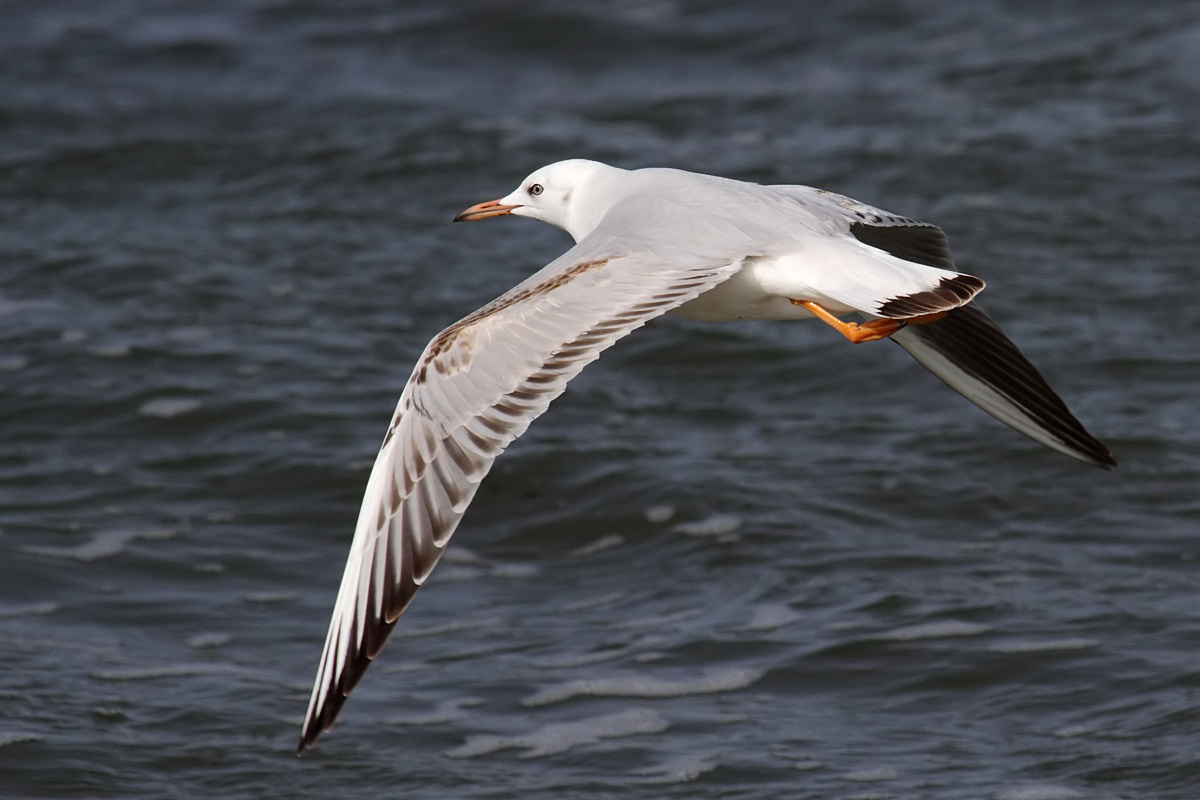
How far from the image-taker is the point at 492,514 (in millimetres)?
6715

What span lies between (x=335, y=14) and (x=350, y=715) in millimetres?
7775

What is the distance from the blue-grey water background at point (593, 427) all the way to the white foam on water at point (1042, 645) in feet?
0.04

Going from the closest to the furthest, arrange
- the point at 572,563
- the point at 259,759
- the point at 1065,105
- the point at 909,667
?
the point at 259,759 → the point at 909,667 → the point at 572,563 → the point at 1065,105

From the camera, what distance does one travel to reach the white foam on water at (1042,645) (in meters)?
5.48

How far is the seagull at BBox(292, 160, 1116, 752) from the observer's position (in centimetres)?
408

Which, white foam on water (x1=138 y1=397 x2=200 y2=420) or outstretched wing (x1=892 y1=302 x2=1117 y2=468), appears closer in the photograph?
outstretched wing (x1=892 y1=302 x2=1117 y2=468)

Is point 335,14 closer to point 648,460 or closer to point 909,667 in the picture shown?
point 648,460

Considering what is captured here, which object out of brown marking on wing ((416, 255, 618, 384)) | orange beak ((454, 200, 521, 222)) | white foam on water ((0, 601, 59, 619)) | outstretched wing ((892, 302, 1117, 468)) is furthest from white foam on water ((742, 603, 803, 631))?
white foam on water ((0, 601, 59, 619))

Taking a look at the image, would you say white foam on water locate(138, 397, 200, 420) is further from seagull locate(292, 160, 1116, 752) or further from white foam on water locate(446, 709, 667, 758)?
seagull locate(292, 160, 1116, 752)

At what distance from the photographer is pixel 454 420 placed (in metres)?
4.17

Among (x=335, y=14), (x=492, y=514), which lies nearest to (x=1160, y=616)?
(x=492, y=514)

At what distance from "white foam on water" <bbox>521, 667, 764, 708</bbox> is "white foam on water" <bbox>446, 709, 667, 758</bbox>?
0.42 feet

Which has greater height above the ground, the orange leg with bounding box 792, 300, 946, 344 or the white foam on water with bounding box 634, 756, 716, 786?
the orange leg with bounding box 792, 300, 946, 344

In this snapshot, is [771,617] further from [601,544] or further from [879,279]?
[879,279]
